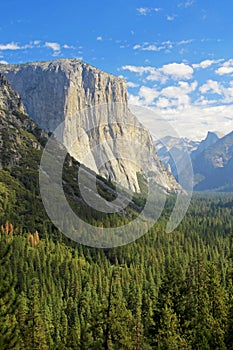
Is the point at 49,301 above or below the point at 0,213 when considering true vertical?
below

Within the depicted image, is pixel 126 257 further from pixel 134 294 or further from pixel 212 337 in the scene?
pixel 212 337

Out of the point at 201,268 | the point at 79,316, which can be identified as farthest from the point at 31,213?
the point at 201,268

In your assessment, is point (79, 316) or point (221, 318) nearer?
point (221, 318)

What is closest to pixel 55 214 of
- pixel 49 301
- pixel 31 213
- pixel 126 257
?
pixel 31 213

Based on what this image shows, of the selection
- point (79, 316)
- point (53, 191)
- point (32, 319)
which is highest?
point (53, 191)

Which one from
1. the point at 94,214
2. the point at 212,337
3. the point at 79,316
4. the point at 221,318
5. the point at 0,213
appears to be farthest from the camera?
the point at 94,214

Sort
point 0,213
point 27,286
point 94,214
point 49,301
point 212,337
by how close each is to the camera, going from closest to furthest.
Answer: point 212,337
point 49,301
point 27,286
point 0,213
point 94,214
